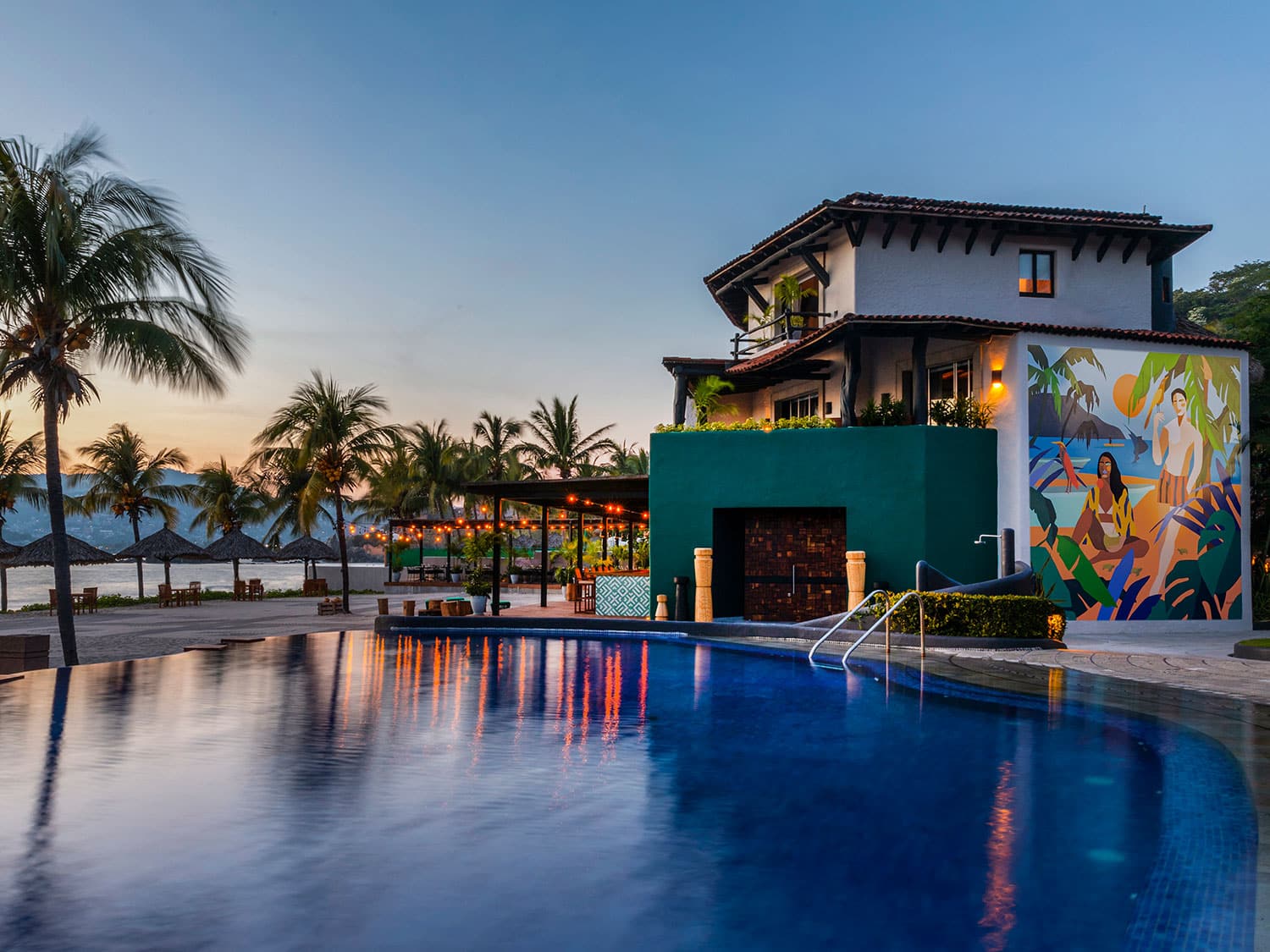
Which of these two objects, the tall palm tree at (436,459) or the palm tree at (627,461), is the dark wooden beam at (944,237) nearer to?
the palm tree at (627,461)

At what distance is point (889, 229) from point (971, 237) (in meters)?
A: 2.03

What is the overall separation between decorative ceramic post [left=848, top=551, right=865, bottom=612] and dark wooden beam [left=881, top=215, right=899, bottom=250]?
794 centimetres

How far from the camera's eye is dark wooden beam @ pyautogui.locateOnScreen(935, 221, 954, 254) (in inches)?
872

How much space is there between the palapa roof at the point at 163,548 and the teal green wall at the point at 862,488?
1021 inches

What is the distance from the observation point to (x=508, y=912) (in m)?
4.54

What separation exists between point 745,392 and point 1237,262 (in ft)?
138

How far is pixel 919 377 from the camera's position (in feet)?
66.6

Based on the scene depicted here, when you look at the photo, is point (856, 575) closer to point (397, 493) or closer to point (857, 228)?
point (857, 228)

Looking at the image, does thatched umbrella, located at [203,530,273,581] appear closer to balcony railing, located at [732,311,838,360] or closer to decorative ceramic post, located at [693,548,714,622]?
balcony railing, located at [732,311,838,360]

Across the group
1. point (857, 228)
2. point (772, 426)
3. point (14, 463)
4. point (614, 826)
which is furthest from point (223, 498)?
point (614, 826)

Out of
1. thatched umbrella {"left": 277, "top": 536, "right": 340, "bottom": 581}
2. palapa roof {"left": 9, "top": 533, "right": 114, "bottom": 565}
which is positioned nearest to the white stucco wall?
palapa roof {"left": 9, "top": 533, "right": 114, "bottom": 565}

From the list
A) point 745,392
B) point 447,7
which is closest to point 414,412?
point 745,392

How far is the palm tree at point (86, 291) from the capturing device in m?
13.2

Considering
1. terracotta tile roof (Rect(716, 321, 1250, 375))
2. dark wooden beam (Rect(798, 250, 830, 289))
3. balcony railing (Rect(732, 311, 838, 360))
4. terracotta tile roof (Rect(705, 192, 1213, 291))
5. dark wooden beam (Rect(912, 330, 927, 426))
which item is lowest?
dark wooden beam (Rect(912, 330, 927, 426))
